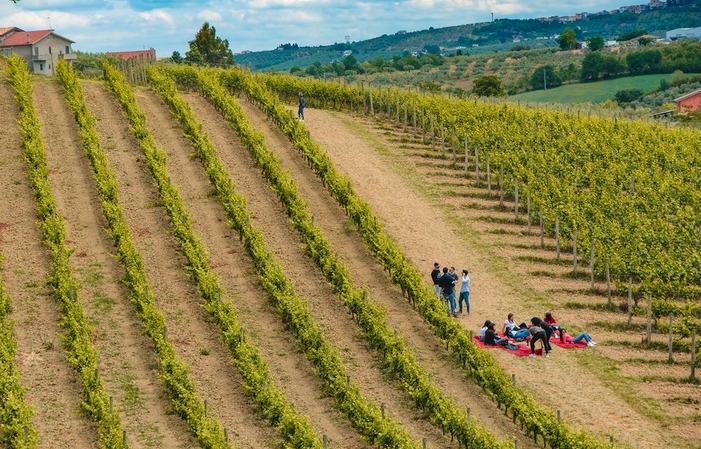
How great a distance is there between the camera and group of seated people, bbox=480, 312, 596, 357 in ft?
91.8

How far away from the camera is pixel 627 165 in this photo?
42.2 m

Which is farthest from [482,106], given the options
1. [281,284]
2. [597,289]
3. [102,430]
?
[102,430]

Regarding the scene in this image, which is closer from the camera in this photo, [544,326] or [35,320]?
[544,326]

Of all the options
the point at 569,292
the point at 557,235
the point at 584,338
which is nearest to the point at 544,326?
the point at 584,338

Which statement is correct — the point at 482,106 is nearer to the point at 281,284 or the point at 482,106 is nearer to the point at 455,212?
the point at 455,212

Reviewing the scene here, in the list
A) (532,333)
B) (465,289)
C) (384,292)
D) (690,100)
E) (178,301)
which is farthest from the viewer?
(690,100)

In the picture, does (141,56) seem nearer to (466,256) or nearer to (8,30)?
(466,256)

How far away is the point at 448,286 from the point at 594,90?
73373 mm

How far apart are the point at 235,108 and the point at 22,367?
20114mm

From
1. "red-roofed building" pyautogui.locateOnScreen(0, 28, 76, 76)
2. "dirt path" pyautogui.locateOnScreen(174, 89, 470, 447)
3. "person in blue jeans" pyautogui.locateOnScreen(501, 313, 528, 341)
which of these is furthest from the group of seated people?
"red-roofed building" pyautogui.locateOnScreen(0, 28, 76, 76)

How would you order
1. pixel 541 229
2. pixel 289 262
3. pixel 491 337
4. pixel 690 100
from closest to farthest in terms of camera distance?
pixel 491 337 → pixel 289 262 → pixel 541 229 → pixel 690 100

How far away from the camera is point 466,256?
Answer: 3512cm

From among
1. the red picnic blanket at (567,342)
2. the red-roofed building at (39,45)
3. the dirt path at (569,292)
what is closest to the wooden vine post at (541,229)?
the dirt path at (569,292)

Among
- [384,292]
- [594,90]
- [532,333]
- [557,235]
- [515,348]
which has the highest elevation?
[594,90]
